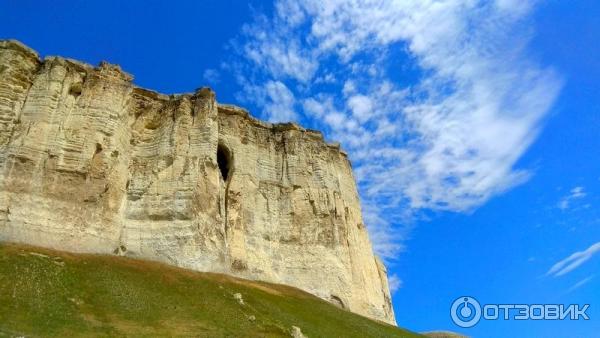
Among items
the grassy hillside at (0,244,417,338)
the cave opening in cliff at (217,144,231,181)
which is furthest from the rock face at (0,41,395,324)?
the grassy hillside at (0,244,417,338)

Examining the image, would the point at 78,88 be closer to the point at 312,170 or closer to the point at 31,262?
the point at 31,262

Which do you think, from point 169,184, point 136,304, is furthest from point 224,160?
point 136,304

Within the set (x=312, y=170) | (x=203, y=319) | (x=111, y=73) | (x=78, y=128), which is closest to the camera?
(x=203, y=319)

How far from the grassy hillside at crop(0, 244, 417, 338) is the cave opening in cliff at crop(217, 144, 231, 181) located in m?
14.8

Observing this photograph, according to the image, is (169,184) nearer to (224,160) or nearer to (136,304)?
(224,160)

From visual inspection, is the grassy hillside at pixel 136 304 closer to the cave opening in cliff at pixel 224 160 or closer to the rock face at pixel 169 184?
the rock face at pixel 169 184

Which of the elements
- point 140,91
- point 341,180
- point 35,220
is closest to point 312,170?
point 341,180

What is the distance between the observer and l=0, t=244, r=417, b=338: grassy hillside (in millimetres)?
24625

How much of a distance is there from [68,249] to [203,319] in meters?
14.1

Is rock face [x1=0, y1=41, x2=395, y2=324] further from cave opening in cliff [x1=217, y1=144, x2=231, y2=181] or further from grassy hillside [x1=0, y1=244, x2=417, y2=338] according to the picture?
grassy hillside [x1=0, y1=244, x2=417, y2=338]

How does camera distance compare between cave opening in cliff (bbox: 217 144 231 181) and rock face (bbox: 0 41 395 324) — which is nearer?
rock face (bbox: 0 41 395 324)

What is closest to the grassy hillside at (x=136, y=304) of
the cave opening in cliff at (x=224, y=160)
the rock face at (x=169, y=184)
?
the rock face at (x=169, y=184)

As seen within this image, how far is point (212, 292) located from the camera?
32.9 m

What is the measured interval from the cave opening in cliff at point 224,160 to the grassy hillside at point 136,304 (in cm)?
1476
